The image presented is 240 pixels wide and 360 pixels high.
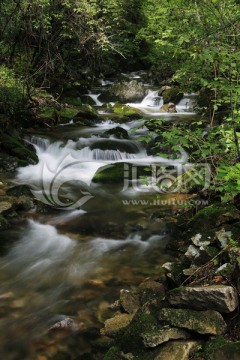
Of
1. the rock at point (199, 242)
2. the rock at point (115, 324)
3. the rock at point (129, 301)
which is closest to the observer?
the rock at point (115, 324)

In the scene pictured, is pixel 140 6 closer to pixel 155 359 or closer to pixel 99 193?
pixel 99 193

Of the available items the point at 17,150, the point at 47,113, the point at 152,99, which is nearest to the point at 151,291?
the point at 17,150

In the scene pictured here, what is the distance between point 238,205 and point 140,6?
19.5 m

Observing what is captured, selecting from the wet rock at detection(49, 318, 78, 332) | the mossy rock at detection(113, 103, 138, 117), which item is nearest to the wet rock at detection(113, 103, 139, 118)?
the mossy rock at detection(113, 103, 138, 117)

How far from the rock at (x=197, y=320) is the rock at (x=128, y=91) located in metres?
15.5

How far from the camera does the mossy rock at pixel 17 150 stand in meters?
10.0

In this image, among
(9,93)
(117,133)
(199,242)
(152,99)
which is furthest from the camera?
(152,99)

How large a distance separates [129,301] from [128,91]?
49.6 feet

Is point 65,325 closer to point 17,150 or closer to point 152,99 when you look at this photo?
point 17,150

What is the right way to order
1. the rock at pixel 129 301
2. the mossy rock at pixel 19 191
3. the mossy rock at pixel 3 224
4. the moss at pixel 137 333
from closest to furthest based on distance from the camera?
the moss at pixel 137 333 → the rock at pixel 129 301 → the mossy rock at pixel 3 224 → the mossy rock at pixel 19 191

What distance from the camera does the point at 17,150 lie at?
33.2ft

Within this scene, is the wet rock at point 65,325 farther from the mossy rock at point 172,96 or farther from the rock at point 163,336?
the mossy rock at point 172,96

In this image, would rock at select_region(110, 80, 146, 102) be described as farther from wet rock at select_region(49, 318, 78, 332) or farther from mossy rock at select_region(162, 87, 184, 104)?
wet rock at select_region(49, 318, 78, 332)

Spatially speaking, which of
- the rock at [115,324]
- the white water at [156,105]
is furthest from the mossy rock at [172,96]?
the rock at [115,324]
